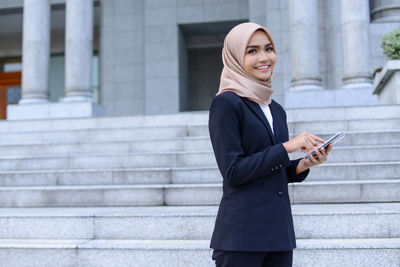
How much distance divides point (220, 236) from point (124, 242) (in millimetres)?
3153

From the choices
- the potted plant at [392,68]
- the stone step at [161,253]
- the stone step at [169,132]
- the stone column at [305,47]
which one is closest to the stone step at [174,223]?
the stone step at [161,253]

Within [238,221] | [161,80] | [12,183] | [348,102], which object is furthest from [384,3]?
[238,221]

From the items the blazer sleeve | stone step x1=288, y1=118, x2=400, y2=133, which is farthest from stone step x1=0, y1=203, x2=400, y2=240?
stone step x1=288, y1=118, x2=400, y2=133

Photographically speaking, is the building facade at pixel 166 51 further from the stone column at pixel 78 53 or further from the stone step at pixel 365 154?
the stone step at pixel 365 154

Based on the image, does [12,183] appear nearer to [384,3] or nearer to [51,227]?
[51,227]

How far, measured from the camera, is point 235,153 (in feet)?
7.62

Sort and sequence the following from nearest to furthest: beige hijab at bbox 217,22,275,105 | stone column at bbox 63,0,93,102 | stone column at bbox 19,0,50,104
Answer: beige hijab at bbox 217,22,275,105
stone column at bbox 63,0,93,102
stone column at bbox 19,0,50,104

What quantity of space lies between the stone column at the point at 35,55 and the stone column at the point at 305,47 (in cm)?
818

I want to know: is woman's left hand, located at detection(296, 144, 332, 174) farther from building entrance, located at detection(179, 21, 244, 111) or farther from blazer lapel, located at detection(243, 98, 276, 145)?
building entrance, located at detection(179, 21, 244, 111)

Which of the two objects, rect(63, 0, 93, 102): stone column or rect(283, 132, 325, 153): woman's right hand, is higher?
rect(63, 0, 93, 102): stone column

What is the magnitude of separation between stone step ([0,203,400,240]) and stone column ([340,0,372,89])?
776 centimetres

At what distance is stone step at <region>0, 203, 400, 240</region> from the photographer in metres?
5.17

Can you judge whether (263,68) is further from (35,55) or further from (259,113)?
(35,55)

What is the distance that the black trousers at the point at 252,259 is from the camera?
2342 mm
